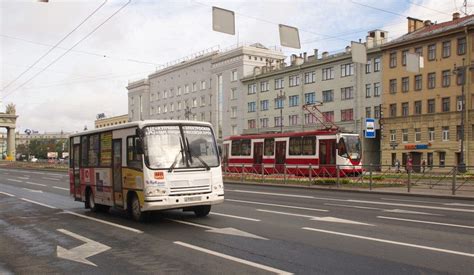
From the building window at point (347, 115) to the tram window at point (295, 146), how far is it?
31452 millimetres

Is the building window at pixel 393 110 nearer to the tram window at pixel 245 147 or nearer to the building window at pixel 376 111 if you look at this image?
the building window at pixel 376 111

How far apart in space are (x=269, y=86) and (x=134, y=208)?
67218 mm

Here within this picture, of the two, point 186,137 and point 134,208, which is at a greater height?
point 186,137

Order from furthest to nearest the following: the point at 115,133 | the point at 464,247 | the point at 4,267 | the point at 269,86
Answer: the point at 269,86 < the point at 115,133 < the point at 464,247 < the point at 4,267

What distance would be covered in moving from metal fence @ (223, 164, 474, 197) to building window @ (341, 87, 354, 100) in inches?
1386

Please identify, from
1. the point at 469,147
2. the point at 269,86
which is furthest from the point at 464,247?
the point at 269,86

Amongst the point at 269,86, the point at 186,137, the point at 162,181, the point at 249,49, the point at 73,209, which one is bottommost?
the point at 73,209

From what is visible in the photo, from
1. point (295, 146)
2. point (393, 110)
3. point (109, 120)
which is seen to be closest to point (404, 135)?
point (393, 110)

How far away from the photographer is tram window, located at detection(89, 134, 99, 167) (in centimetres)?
1462

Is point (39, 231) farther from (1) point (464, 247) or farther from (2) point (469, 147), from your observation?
(2) point (469, 147)

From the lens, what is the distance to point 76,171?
53.4 feet

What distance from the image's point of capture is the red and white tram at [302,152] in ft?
106

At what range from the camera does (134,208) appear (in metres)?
12.5

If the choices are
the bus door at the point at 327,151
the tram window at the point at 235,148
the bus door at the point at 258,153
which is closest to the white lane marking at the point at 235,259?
the bus door at the point at 327,151
